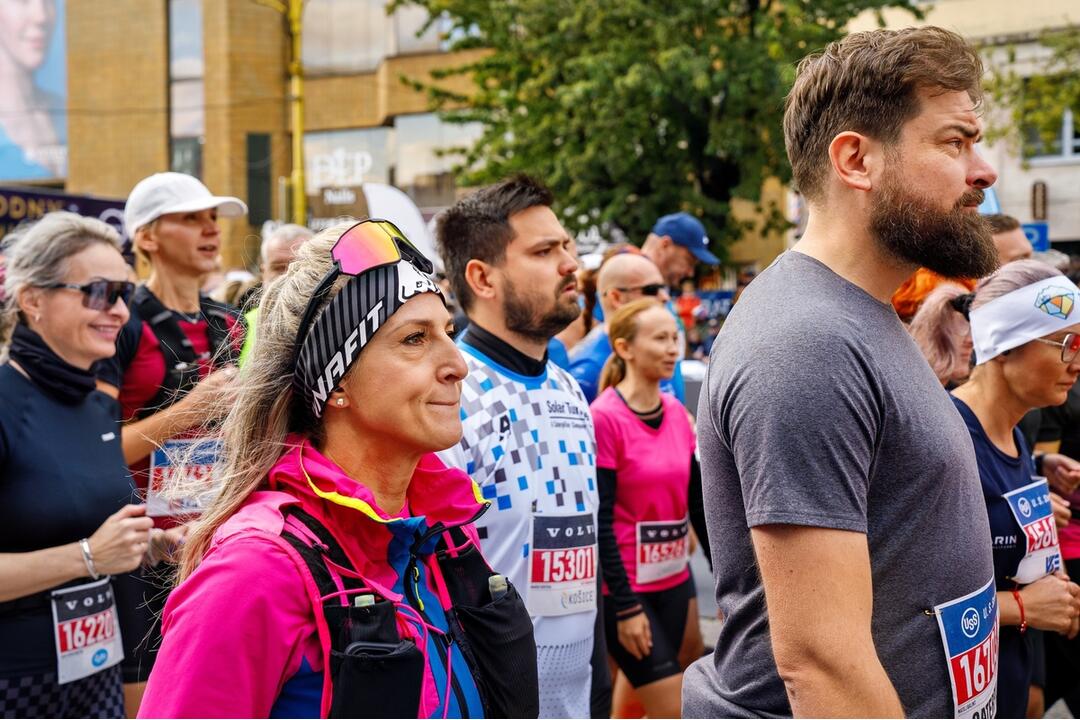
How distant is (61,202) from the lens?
11.4 metres

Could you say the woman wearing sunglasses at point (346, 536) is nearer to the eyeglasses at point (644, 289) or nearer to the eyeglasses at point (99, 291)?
the eyeglasses at point (99, 291)

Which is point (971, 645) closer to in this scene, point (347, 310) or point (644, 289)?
point (347, 310)

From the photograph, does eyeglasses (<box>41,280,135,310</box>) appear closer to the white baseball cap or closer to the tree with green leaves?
the white baseball cap

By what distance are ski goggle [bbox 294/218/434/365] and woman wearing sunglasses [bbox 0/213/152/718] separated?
159 cm

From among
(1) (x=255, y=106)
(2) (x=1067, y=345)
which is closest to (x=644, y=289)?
(2) (x=1067, y=345)

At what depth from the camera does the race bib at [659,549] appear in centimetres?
473

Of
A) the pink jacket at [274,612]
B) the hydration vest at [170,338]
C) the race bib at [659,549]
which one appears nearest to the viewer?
the pink jacket at [274,612]

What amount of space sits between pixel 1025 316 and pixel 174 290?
3324 mm

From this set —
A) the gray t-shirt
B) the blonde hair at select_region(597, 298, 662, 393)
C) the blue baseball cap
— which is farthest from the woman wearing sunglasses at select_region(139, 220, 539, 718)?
the blue baseball cap

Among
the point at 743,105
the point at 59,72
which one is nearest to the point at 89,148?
the point at 59,72

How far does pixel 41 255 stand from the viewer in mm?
3512

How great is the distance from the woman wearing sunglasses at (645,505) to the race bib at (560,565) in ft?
3.19

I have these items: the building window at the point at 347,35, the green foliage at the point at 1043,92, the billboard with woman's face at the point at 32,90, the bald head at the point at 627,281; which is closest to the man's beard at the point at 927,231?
the bald head at the point at 627,281

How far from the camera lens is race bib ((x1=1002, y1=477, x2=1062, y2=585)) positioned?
322 cm
